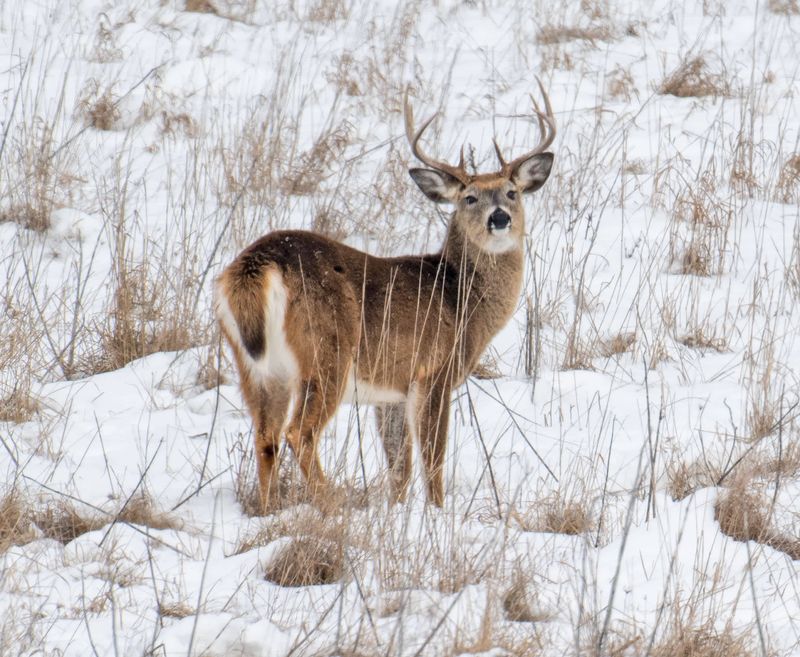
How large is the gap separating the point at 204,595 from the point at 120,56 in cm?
653

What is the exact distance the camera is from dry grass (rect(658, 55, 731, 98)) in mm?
8914

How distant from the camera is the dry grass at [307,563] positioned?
3619 mm

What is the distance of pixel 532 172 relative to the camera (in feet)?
19.1

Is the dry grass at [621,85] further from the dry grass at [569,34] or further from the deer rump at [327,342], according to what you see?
the deer rump at [327,342]

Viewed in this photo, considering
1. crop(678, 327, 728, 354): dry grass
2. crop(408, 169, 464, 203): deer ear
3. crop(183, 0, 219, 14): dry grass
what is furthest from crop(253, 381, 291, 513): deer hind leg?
crop(183, 0, 219, 14): dry grass

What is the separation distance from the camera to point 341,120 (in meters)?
8.57

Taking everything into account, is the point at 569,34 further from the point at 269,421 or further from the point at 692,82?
the point at 269,421

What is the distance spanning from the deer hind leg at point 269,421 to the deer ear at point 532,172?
5.67ft

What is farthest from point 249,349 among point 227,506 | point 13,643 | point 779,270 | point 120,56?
point 120,56

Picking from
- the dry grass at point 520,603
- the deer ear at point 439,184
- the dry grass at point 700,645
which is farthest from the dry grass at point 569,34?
the dry grass at point 700,645

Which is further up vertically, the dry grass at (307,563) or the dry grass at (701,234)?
the dry grass at (701,234)

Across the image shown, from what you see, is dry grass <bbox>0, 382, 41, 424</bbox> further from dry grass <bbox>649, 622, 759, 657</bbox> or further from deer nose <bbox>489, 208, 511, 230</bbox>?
dry grass <bbox>649, 622, 759, 657</bbox>

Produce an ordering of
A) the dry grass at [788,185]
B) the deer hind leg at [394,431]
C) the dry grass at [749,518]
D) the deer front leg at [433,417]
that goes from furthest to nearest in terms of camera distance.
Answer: the dry grass at [788,185] → the deer hind leg at [394,431] → the deer front leg at [433,417] → the dry grass at [749,518]

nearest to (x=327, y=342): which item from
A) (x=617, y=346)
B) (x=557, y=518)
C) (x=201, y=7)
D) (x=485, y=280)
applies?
(x=557, y=518)
